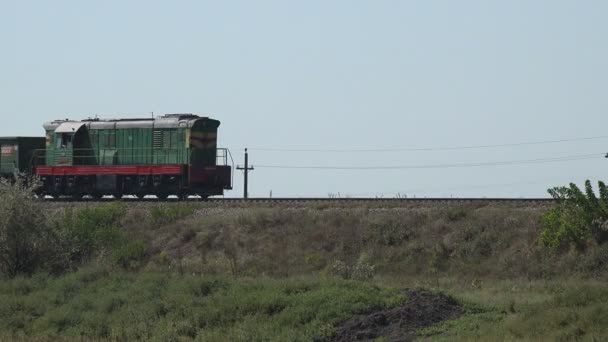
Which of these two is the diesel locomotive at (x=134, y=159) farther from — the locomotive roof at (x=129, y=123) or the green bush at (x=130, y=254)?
the green bush at (x=130, y=254)

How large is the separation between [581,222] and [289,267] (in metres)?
9.86

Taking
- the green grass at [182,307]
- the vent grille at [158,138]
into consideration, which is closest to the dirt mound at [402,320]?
the green grass at [182,307]

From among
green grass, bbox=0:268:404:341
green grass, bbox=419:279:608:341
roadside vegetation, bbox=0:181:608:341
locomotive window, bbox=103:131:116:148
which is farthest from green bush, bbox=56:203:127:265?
green grass, bbox=419:279:608:341

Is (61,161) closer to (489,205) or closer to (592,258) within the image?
(489,205)

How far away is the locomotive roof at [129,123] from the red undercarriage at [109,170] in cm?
212

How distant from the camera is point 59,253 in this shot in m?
34.8

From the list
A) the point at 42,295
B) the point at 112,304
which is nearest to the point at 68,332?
the point at 112,304

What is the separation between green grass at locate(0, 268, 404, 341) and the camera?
2344cm

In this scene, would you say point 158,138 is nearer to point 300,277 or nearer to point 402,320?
point 300,277

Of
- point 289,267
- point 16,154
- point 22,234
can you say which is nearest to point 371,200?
point 289,267

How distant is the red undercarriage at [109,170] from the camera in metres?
44.1

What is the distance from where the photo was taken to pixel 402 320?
22203 mm

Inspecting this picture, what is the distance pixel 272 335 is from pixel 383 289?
3.66 metres

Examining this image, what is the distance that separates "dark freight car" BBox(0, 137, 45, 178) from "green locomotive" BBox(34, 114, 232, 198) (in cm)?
142
